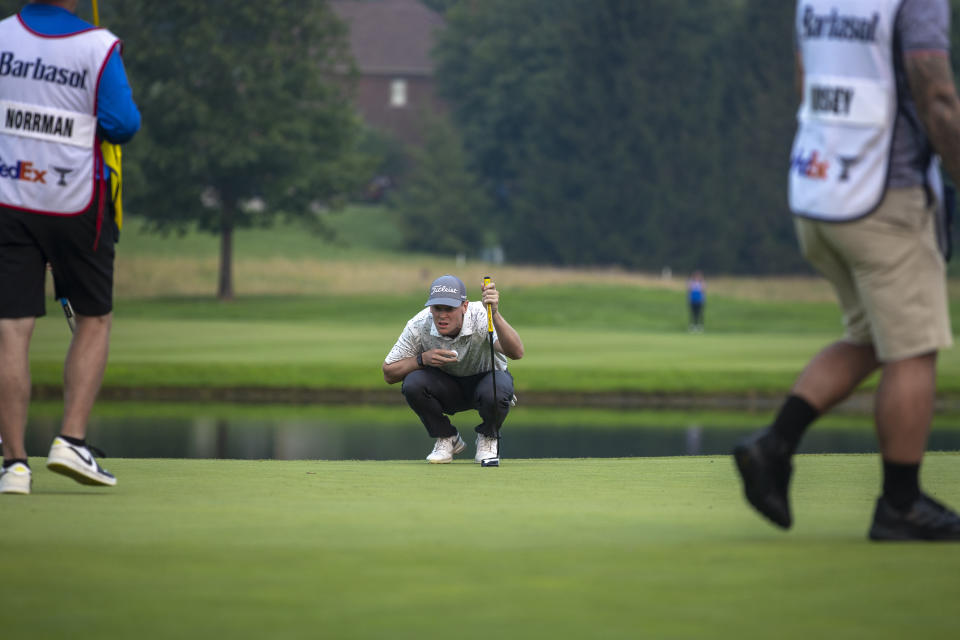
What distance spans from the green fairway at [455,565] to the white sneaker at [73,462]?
8 cm

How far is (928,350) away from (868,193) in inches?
19.4

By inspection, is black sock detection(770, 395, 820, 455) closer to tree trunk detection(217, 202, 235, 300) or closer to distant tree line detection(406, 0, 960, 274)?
tree trunk detection(217, 202, 235, 300)

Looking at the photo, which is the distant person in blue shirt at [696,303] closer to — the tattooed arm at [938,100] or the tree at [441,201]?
the tree at [441,201]

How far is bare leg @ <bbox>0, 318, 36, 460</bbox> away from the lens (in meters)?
5.58

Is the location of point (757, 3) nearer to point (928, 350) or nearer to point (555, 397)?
point (555, 397)

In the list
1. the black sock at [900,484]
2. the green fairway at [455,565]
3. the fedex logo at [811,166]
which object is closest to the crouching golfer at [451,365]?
the green fairway at [455,565]

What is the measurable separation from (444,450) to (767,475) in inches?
156

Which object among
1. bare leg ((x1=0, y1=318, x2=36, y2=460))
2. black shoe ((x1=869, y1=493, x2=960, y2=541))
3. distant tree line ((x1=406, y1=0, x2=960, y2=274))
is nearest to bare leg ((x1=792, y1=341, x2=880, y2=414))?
black shoe ((x1=869, y1=493, x2=960, y2=541))

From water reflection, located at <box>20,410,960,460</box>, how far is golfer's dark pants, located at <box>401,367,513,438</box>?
4.50m

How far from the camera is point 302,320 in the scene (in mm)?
40531

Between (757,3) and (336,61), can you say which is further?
(757,3)

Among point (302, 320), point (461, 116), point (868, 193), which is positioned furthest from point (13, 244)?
point (461, 116)

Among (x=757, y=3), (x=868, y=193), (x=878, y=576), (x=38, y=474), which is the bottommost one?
(x=38, y=474)

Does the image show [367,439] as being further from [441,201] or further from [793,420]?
[441,201]
